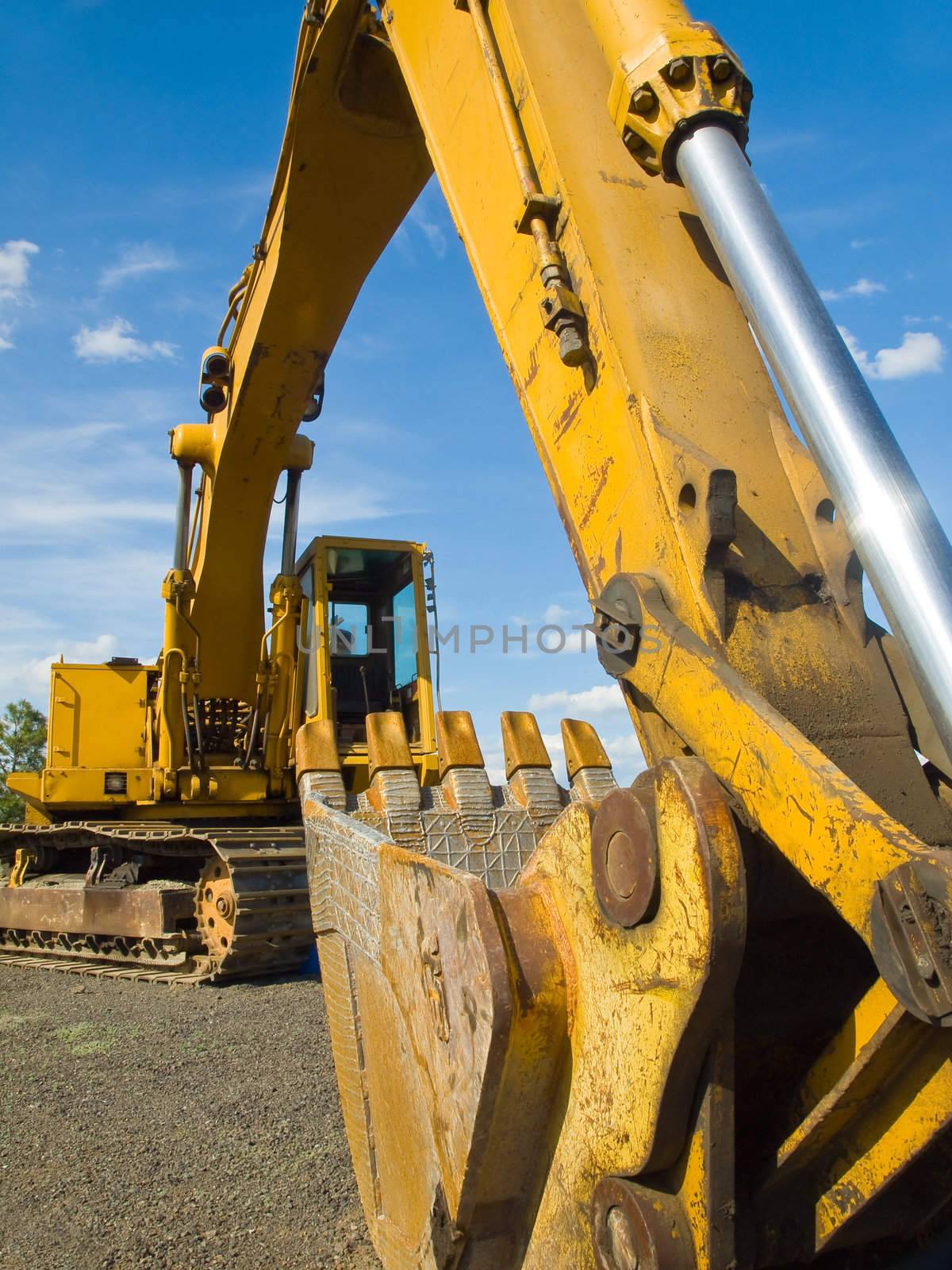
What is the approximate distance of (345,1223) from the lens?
2664 millimetres

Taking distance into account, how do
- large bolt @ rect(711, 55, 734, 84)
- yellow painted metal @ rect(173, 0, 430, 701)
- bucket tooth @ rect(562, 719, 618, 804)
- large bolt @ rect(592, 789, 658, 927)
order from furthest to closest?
yellow painted metal @ rect(173, 0, 430, 701) → bucket tooth @ rect(562, 719, 618, 804) → large bolt @ rect(711, 55, 734, 84) → large bolt @ rect(592, 789, 658, 927)

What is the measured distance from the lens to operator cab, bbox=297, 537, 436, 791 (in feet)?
22.7

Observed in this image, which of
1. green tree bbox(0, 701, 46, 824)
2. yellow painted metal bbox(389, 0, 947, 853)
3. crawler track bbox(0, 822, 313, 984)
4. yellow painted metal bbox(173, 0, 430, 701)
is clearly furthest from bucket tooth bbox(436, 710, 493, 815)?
green tree bbox(0, 701, 46, 824)

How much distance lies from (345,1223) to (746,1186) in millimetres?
1654

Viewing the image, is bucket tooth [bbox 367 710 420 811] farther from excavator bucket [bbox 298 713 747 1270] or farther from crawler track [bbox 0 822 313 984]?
crawler track [bbox 0 822 313 984]

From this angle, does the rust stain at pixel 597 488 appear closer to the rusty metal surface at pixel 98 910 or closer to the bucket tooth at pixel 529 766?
the bucket tooth at pixel 529 766

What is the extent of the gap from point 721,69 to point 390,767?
2.10 meters

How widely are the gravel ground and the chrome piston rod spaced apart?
2.18 meters

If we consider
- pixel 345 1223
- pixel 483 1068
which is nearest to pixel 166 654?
pixel 345 1223

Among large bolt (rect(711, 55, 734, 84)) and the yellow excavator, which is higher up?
large bolt (rect(711, 55, 734, 84))

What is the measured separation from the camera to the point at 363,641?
304 inches

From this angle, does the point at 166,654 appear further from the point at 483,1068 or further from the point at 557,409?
the point at 483,1068

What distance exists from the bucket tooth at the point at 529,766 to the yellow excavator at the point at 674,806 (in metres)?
1.19

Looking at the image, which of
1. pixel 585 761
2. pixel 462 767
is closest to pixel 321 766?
pixel 462 767
